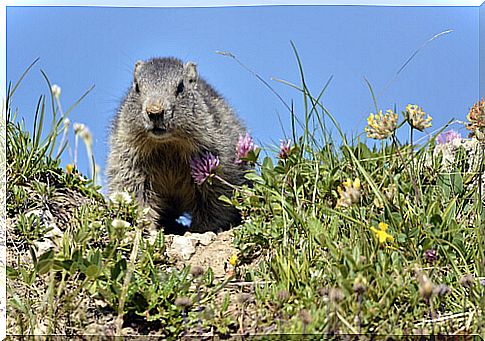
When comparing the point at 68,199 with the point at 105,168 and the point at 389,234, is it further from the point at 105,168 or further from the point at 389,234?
the point at 389,234

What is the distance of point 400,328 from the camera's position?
71.2 inches

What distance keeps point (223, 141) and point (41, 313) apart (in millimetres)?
1694

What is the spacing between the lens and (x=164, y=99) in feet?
10.6

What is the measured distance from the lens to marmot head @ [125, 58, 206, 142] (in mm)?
3158

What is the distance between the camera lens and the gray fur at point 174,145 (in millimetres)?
3256

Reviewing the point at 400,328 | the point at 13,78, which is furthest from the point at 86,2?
the point at 400,328

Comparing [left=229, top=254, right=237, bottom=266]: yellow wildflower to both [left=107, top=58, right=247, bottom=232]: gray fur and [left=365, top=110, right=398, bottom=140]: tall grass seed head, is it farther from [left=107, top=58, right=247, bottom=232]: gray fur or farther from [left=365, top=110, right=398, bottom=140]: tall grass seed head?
[left=107, top=58, right=247, bottom=232]: gray fur

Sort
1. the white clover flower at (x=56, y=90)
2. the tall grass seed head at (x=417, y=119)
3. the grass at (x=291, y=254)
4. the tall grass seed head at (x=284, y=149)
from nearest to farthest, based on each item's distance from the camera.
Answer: the grass at (x=291, y=254), the tall grass seed head at (x=417, y=119), the white clover flower at (x=56, y=90), the tall grass seed head at (x=284, y=149)

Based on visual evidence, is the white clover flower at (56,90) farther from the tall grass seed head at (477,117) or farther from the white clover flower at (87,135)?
the tall grass seed head at (477,117)

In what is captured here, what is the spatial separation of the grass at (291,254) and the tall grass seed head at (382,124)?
5cm

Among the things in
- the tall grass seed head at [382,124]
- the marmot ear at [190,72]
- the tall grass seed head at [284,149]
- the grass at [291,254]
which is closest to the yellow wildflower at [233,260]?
the grass at [291,254]

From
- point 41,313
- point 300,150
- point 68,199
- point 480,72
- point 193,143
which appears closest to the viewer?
point 41,313

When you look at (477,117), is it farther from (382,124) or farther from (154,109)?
(154,109)

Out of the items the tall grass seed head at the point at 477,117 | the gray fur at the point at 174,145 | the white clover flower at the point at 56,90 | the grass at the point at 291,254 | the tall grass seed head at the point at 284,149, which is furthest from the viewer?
the gray fur at the point at 174,145
